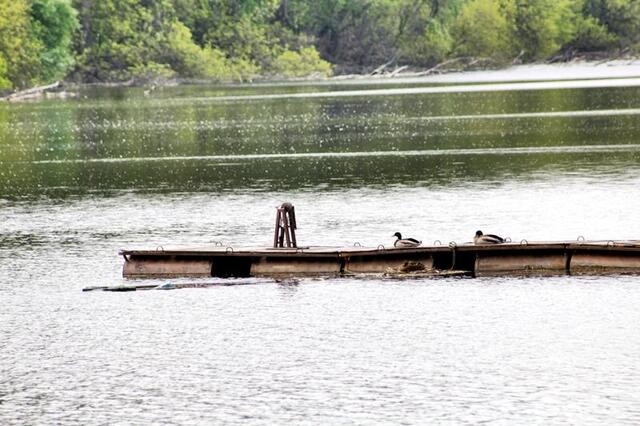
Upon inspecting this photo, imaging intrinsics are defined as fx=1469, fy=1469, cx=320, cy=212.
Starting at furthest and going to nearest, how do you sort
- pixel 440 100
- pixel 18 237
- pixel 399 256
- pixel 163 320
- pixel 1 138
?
pixel 440 100
pixel 1 138
pixel 18 237
pixel 399 256
pixel 163 320

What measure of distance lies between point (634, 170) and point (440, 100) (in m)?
76.2

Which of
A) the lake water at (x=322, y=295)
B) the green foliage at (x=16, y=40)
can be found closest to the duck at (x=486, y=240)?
the lake water at (x=322, y=295)

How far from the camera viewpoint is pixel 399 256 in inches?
1738

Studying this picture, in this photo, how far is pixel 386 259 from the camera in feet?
146

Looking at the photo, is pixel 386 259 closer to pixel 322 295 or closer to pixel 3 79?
pixel 322 295

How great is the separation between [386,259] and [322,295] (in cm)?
342

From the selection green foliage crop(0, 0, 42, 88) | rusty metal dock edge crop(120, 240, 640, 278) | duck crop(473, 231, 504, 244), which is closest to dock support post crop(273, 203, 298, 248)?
rusty metal dock edge crop(120, 240, 640, 278)

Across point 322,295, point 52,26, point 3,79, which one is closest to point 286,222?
point 322,295

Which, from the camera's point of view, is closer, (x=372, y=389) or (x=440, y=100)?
(x=372, y=389)

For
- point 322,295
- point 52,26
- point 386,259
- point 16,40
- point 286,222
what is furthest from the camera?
point 52,26

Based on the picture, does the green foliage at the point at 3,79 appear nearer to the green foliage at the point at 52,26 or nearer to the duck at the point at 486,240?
the green foliage at the point at 52,26

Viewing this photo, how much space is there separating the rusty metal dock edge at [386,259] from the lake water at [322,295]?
100cm

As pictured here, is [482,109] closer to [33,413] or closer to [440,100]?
[440,100]

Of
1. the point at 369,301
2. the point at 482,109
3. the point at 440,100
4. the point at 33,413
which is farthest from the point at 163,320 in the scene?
the point at 440,100
